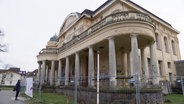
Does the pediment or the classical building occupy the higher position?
the pediment

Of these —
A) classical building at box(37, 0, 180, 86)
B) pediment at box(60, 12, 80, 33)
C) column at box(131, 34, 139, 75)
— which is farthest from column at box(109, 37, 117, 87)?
pediment at box(60, 12, 80, 33)

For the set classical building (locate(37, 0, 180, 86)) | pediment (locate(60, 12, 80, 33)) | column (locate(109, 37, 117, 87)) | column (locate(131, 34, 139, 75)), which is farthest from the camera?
pediment (locate(60, 12, 80, 33))

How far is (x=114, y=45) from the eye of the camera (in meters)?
14.5

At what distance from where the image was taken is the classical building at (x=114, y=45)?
44.5ft

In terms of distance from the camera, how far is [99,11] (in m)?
24.0

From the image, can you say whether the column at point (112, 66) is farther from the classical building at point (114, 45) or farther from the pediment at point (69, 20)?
the pediment at point (69, 20)

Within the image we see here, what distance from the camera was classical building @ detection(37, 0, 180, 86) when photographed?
44.5 feet

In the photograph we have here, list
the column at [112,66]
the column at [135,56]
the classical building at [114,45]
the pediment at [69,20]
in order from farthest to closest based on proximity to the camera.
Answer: the pediment at [69,20] < the classical building at [114,45] < the column at [112,66] < the column at [135,56]

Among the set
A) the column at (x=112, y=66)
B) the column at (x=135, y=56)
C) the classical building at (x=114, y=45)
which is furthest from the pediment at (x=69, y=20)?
the column at (x=135, y=56)

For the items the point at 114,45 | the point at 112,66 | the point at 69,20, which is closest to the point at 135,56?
the point at 112,66

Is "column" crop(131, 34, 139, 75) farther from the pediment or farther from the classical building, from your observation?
the pediment

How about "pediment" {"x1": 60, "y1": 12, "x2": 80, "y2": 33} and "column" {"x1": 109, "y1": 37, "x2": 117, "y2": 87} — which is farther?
"pediment" {"x1": 60, "y1": 12, "x2": 80, "y2": 33}

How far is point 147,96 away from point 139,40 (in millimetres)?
6122

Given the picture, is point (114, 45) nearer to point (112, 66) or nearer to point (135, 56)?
point (112, 66)
